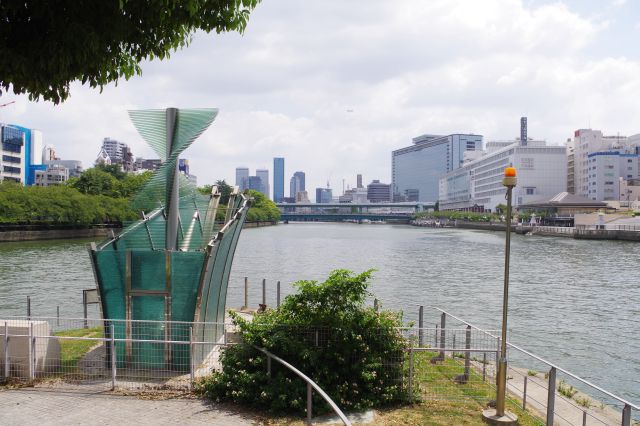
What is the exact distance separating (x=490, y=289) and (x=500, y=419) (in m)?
29.9

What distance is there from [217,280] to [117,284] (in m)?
2.67

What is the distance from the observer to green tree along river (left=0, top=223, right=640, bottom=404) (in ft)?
75.1

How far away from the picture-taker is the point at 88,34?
22.1ft

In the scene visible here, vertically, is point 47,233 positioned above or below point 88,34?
below

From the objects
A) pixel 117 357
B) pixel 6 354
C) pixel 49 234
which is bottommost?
pixel 49 234

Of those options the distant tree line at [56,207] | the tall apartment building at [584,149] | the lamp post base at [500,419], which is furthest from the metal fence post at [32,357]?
the tall apartment building at [584,149]

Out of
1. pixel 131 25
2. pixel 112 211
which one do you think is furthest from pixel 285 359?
pixel 112 211

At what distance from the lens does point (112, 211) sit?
3907 inches

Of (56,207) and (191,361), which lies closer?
(191,361)

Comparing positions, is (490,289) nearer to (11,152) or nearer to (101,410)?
(101,410)

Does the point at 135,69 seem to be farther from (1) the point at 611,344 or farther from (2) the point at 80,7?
(1) the point at 611,344

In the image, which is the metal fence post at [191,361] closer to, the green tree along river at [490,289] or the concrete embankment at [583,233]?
the green tree along river at [490,289]

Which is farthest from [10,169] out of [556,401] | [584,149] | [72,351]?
[584,149]

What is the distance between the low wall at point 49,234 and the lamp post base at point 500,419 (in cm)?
6517
